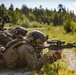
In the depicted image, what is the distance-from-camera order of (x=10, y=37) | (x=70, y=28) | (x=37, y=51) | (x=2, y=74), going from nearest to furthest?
(x=2, y=74)
(x=37, y=51)
(x=10, y=37)
(x=70, y=28)

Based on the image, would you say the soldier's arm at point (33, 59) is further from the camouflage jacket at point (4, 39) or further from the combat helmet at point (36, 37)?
the camouflage jacket at point (4, 39)

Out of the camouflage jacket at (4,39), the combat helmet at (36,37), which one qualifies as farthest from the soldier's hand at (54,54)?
the camouflage jacket at (4,39)

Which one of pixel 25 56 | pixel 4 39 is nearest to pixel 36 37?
pixel 25 56

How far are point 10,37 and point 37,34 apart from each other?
6.26 ft

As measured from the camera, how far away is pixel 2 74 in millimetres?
8125

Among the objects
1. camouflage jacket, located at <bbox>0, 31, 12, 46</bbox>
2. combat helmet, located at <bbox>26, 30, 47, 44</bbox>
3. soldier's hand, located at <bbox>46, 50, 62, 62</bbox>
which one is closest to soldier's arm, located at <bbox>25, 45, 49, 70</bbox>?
soldier's hand, located at <bbox>46, 50, 62, 62</bbox>

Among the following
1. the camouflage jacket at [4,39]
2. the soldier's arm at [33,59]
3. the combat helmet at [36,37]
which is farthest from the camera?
the camouflage jacket at [4,39]

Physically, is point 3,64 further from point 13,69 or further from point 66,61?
point 66,61

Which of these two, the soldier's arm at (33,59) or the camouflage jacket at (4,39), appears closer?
the soldier's arm at (33,59)

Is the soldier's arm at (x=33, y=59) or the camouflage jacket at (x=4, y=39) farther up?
the camouflage jacket at (x=4, y=39)

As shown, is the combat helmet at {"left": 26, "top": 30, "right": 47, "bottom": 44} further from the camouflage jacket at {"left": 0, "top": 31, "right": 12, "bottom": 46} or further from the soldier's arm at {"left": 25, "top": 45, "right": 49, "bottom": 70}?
the camouflage jacket at {"left": 0, "top": 31, "right": 12, "bottom": 46}

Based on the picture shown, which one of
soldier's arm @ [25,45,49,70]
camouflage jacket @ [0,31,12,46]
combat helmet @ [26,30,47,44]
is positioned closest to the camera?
soldier's arm @ [25,45,49,70]

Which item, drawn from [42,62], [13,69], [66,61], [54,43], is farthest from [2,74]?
[66,61]

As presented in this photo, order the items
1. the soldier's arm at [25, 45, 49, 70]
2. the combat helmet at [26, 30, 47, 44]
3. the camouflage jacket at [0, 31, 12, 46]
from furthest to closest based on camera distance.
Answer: the camouflage jacket at [0, 31, 12, 46]
the combat helmet at [26, 30, 47, 44]
the soldier's arm at [25, 45, 49, 70]
